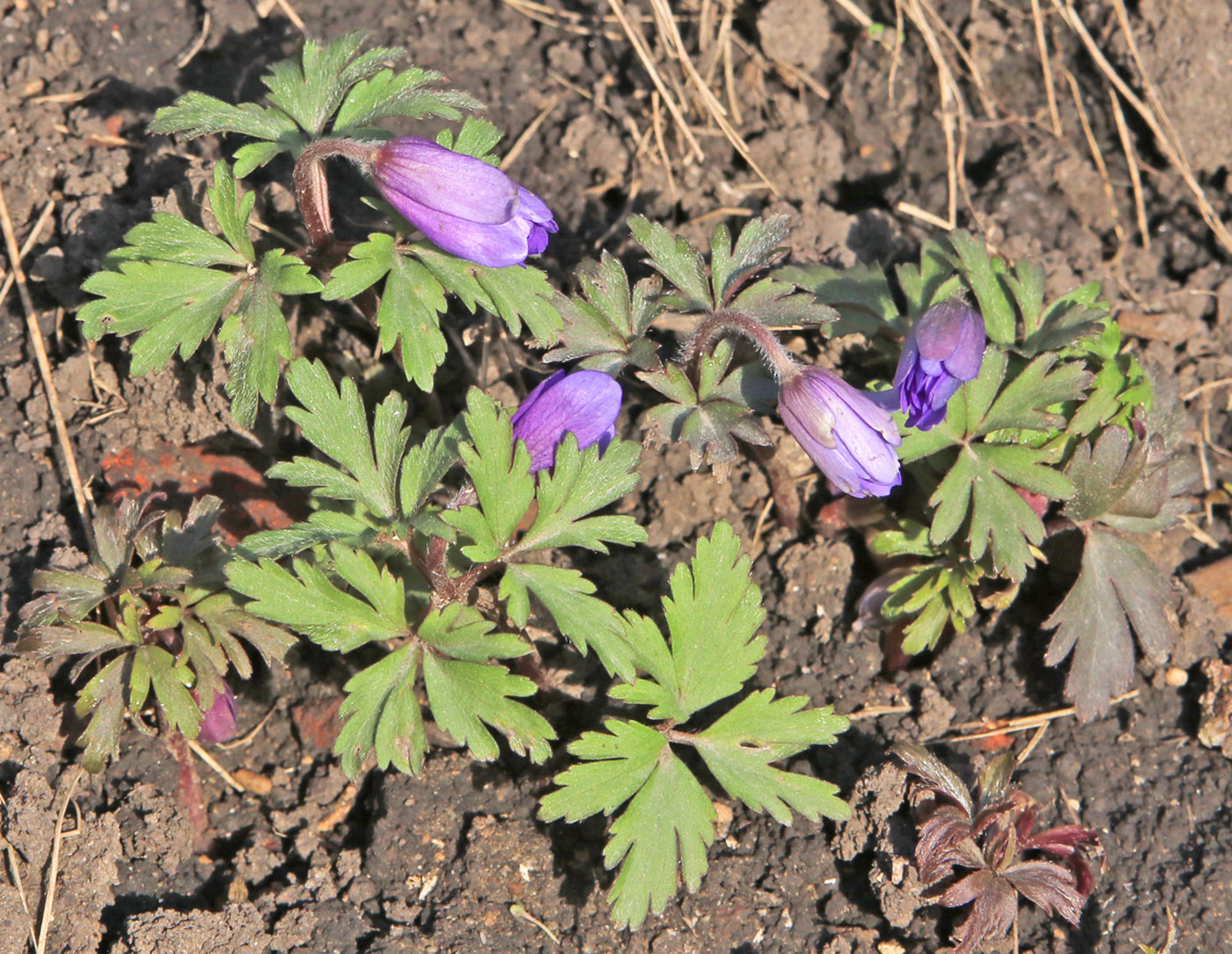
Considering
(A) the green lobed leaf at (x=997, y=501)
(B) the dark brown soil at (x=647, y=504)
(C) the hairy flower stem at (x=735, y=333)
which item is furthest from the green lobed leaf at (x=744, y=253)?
(A) the green lobed leaf at (x=997, y=501)

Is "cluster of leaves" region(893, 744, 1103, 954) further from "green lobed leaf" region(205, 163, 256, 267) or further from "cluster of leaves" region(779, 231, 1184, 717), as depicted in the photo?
"green lobed leaf" region(205, 163, 256, 267)

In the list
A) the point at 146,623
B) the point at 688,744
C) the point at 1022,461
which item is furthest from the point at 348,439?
the point at 1022,461

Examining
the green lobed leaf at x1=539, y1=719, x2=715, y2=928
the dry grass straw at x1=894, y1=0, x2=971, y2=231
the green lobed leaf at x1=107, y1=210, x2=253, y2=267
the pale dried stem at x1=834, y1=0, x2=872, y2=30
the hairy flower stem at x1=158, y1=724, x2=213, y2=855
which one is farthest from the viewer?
the pale dried stem at x1=834, y1=0, x2=872, y2=30

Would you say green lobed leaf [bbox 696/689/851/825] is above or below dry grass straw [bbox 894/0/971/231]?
below

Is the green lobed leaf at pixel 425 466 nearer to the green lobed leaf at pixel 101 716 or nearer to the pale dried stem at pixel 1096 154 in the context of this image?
the green lobed leaf at pixel 101 716

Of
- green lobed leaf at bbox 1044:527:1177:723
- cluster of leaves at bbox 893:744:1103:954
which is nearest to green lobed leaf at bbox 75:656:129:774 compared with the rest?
cluster of leaves at bbox 893:744:1103:954

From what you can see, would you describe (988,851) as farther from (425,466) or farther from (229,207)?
(229,207)

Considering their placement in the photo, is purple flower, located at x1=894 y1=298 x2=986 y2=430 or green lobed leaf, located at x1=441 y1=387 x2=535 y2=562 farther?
purple flower, located at x1=894 y1=298 x2=986 y2=430

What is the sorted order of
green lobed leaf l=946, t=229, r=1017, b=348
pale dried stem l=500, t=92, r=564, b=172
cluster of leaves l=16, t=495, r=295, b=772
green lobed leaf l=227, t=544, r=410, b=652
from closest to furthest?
green lobed leaf l=227, t=544, r=410, b=652
cluster of leaves l=16, t=495, r=295, b=772
green lobed leaf l=946, t=229, r=1017, b=348
pale dried stem l=500, t=92, r=564, b=172
